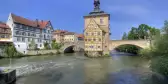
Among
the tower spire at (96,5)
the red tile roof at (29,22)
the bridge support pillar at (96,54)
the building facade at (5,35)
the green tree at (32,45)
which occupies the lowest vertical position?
the bridge support pillar at (96,54)

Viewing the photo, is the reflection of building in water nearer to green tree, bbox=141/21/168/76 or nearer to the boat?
green tree, bbox=141/21/168/76

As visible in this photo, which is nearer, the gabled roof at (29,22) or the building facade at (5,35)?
the building facade at (5,35)

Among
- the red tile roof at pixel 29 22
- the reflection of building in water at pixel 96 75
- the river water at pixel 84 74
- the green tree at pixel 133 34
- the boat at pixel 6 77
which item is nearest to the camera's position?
the boat at pixel 6 77

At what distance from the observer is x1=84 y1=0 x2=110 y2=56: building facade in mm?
48062

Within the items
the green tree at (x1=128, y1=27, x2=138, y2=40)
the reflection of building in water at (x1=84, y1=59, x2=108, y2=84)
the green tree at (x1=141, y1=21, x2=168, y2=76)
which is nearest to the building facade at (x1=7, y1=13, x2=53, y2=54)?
the reflection of building in water at (x1=84, y1=59, x2=108, y2=84)

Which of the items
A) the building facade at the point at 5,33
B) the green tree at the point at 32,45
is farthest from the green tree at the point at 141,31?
the building facade at the point at 5,33

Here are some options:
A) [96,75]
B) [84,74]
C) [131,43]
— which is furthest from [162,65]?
[131,43]

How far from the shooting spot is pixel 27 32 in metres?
54.1

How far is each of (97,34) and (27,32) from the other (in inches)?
939

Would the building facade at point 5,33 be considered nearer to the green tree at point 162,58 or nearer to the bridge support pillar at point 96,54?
the bridge support pillar at point 96,54

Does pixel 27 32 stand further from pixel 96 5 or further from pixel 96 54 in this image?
pixel 96 5

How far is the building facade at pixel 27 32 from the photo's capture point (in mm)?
48375

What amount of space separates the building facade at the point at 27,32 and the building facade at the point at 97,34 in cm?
1979

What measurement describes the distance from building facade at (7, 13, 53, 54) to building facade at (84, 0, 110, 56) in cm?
1979
